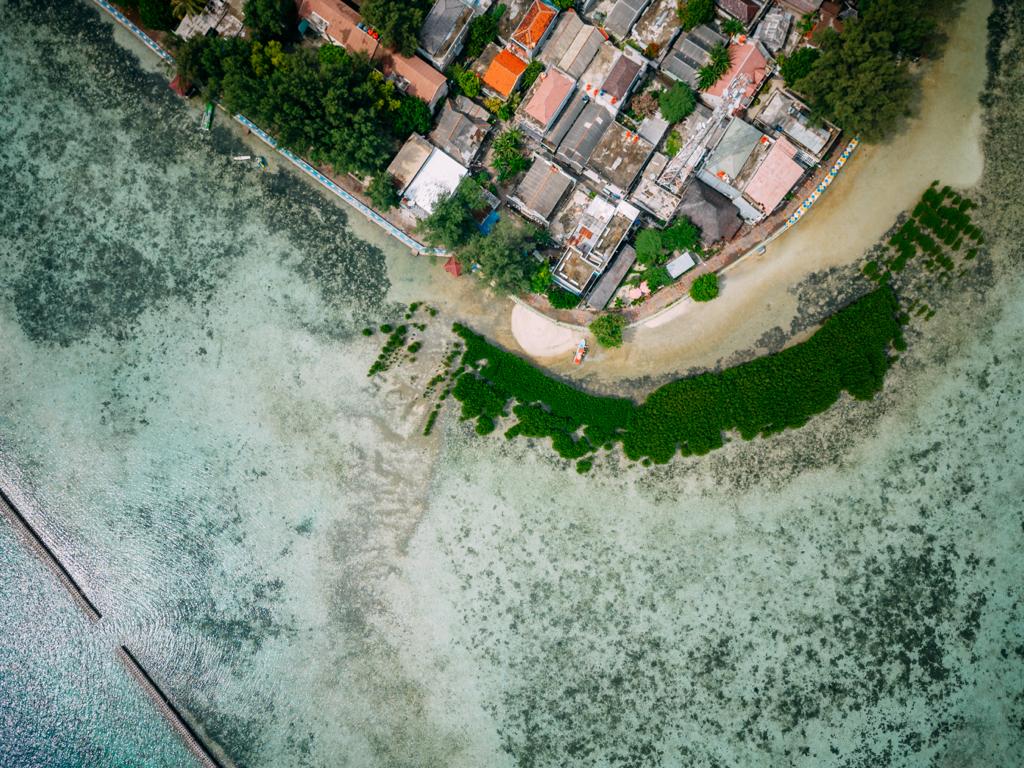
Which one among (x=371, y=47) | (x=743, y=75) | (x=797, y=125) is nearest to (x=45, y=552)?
(x=371, y=47)

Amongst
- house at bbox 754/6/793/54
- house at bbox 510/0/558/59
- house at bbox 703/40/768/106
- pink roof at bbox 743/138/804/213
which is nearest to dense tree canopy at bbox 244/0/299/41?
house at bbox 510/0/558/59

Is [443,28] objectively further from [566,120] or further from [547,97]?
[566,120]

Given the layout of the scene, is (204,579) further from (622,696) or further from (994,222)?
(994,222)

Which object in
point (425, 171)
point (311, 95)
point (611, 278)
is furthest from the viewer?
point (611, 278)

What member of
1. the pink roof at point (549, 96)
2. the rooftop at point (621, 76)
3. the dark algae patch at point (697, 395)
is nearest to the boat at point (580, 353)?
the dark algae patch at point (697, 395)

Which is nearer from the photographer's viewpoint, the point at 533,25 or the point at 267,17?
the point at 267,17

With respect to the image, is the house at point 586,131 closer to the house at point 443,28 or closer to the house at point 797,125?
the house at point 443,28

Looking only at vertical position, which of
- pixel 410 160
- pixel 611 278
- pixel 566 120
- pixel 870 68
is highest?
pixel 870 68
